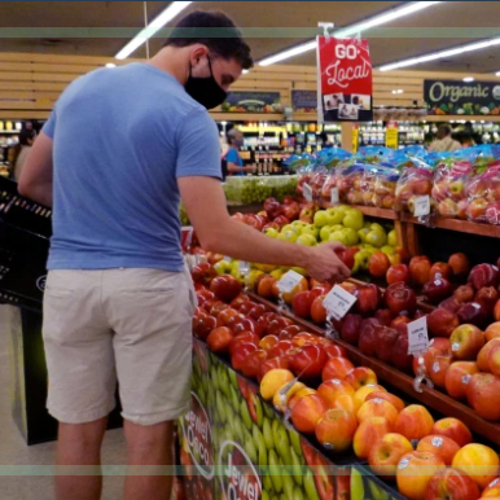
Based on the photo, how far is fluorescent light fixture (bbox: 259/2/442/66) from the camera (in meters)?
10.9

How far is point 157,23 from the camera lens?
37.2ft

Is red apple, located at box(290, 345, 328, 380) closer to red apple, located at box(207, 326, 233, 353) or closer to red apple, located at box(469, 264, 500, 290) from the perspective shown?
red apple, located at box(207, 326, 233, 353)

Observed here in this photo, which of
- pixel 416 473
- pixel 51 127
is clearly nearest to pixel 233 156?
pixel 51 127

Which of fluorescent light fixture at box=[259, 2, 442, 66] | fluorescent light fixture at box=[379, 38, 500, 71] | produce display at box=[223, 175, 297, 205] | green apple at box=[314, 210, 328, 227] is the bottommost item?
green apple at box=[314, 210, 328, 227]

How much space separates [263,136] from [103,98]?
39.2 ft

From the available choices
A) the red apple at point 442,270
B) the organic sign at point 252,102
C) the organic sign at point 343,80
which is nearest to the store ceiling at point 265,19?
the organic sign at point 252,102

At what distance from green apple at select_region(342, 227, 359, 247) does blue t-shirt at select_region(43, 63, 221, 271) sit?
4.45 ft

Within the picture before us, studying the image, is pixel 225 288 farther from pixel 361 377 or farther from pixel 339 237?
pixel 361 377

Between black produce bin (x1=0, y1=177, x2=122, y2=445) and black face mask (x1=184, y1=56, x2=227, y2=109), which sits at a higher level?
black face mask (x1=184, y1=56, x2=227, y2=109)

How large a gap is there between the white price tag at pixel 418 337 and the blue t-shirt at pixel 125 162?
0.71 meters

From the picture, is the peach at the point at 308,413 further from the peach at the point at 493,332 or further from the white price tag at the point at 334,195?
the white price tag at the point at 334,195

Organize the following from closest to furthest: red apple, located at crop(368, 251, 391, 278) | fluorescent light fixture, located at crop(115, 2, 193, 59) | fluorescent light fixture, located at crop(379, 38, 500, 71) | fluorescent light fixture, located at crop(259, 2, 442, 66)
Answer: red apple, located at crop(368, 251, 391, 278) → fluorescent light fixture, located at crop(115, 2, 193, 59) → fluorescent light fixture, located at crop(259, 2, 442, 66) → fluorescent light fixture, located at crop(379, 38, 500, 71)

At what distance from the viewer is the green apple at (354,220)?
301cm

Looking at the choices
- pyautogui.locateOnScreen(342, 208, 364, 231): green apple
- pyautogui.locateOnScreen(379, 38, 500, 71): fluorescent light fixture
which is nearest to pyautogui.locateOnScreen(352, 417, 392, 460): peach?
pyautogui.locateOnScreen(342, 208, 364, 231): green apple
